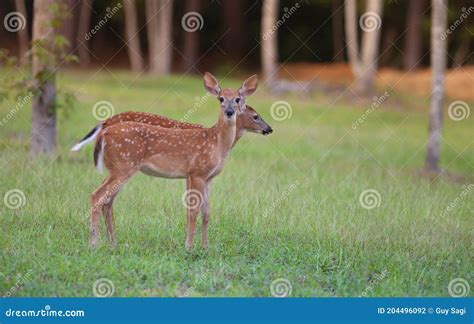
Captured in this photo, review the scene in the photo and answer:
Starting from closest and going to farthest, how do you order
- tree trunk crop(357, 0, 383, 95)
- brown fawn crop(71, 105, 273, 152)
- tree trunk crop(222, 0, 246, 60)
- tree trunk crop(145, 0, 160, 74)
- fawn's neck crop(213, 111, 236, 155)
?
fawn's neck crop(213, 111, 236, 155) → brown fawn crop(71, 105, 273, 152) → tree trunk crop(357, 0, 383, 95) → tree trunk crop(145, 0, 160, 74) → tree trunk crop(222, 0, 246, 60)

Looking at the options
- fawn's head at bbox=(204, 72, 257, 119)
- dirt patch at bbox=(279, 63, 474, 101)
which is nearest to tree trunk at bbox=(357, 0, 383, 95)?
dirt patch at bbox=(279, 63, 474, 101)

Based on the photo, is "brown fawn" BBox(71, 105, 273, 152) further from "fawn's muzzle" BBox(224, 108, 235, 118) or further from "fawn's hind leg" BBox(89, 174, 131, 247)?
"fawn's hind leg" BBox(89, 174, 131, 247)

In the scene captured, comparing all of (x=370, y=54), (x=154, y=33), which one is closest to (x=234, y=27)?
(x=154, y=33)

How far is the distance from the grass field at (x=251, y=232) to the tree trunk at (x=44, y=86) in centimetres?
42

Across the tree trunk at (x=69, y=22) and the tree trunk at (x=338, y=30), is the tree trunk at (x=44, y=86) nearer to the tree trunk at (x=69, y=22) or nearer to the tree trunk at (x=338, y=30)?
the tree trunk at (x=69, y=22)

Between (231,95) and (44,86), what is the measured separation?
5.72 meters

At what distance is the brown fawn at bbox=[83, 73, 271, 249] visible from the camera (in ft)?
30.4

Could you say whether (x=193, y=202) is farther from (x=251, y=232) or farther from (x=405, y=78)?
(x=405, y=78)

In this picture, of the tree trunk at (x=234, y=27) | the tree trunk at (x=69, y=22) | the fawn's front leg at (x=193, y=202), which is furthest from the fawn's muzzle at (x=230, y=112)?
the tree trunk at (x=234, y=27)

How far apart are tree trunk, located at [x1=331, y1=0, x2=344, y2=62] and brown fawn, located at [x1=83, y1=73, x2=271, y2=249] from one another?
103 ft

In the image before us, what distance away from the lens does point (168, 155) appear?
9.42 meters

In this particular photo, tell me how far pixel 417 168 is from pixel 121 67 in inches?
990

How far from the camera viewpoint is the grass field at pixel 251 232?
28.0 ft

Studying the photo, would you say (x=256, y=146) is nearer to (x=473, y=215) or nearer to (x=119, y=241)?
(x=473, y=215)
